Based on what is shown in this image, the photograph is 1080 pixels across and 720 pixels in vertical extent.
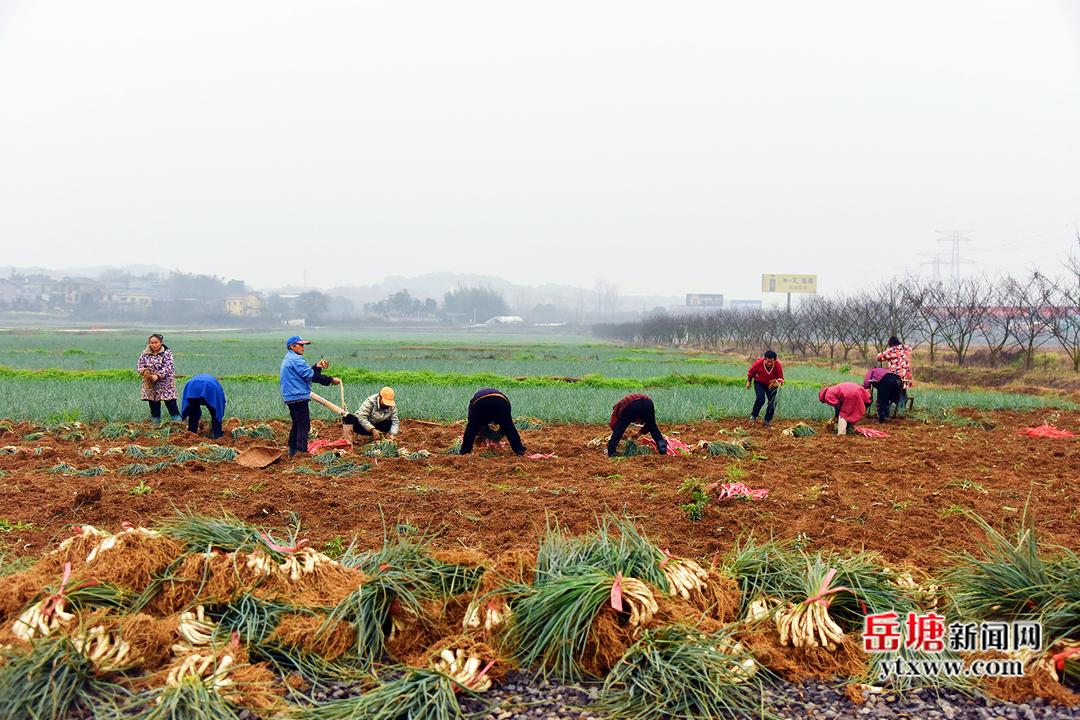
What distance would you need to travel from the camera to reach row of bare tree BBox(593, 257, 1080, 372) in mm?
24531

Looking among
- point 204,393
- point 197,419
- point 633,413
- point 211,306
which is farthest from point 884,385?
point 211,306

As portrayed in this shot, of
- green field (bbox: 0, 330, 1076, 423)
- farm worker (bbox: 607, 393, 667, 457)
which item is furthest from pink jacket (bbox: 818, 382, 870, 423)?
farm worker (bbox: 607, 393, 667, 457)

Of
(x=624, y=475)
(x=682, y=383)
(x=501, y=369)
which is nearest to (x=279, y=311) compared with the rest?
(x=501, y=369)

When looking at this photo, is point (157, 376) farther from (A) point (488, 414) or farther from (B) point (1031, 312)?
(B) point (1031, 312)

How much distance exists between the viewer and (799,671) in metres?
3.15

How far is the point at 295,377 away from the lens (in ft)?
26.0

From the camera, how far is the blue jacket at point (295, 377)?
784cm

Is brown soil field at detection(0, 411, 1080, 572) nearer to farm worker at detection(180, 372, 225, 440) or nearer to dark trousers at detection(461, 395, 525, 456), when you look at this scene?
dark trousers at detection(461, 395, 525, 456)

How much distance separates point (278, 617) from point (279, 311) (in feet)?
372

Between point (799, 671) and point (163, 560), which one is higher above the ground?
point (163, 560)

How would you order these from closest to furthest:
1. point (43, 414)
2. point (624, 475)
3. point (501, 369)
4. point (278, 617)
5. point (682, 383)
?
point (278, 617)
point (624, 475)
point (43, 414)
point (682, 383)
point (501, 369)

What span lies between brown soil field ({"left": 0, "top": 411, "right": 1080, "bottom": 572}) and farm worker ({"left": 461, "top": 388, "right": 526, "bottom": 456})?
30cm

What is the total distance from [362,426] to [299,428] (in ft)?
2.45

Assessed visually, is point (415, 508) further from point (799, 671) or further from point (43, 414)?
point (43, 414)
